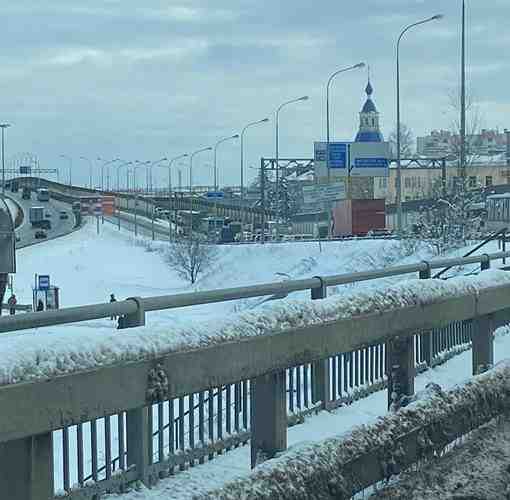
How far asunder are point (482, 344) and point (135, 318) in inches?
139

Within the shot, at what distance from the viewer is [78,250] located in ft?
319

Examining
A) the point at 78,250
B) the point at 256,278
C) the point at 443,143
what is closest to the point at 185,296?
the point at 256,278

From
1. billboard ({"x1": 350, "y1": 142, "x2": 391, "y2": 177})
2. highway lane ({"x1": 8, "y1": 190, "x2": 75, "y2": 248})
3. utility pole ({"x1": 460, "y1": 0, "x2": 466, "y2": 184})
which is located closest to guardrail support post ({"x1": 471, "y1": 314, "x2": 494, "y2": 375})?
utility pole ({"x1": 460, "y1": 0, "x2": 466, "y2": 184})

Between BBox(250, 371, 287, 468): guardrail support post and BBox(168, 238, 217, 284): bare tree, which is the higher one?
BBox(250, 371, 287, 468): guardrail support post

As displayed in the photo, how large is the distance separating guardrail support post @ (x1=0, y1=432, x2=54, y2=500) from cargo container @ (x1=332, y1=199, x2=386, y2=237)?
87061 mm

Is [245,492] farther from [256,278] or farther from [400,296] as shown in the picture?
[256,278]

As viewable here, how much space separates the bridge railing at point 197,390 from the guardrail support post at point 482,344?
11 millimetres

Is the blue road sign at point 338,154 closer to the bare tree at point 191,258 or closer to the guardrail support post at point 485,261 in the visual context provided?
the bare tree at point 191,258

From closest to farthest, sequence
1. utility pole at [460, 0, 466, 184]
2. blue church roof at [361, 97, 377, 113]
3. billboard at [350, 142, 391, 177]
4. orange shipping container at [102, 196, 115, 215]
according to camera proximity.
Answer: utility pole at [460, 0, 466, 184] < billboard at [350, 142, 391, 177] < orange shipping container at [102, 196, 115, 215] < blue church roof at [361, 97, 377, 113]

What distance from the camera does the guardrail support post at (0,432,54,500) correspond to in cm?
376

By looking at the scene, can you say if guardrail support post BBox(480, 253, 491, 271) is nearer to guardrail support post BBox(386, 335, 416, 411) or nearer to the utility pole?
guardrail support post BBox(386, 335, 416, 411)

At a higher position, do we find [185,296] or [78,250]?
[185,296]

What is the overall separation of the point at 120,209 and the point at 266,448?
149m

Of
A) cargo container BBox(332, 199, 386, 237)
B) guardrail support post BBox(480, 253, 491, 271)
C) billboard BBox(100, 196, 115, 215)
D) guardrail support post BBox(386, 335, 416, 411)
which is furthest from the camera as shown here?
billboard BBox(100, 196, 115, 215)
